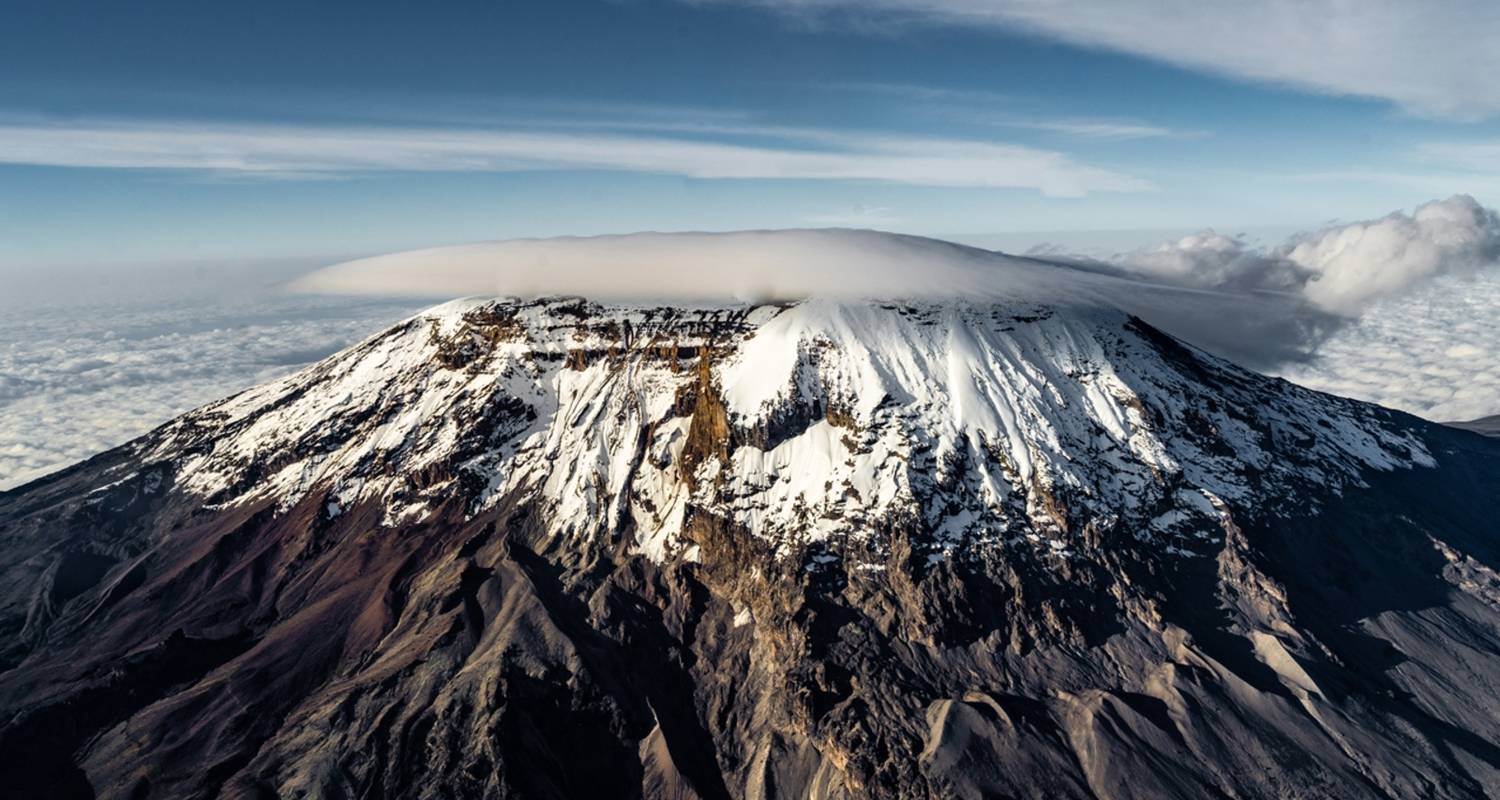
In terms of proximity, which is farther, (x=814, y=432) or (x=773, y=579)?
(x=814, y=432)

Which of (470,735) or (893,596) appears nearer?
(470,735)

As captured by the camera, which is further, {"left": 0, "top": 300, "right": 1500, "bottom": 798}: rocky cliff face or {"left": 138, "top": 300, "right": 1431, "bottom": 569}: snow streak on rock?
{"left": 138, "top": 300, "right": 1431, "bottom": 569}: snow streak on rock

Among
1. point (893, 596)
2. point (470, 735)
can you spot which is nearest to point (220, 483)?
point (470, 735)

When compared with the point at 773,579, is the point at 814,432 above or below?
above

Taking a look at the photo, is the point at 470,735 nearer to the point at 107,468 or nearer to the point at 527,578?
the point at 527,578

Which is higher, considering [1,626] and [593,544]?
[593,544]

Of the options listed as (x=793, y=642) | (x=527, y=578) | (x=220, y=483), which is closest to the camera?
(x=793, y=642)

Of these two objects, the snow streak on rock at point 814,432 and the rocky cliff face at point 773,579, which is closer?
the rocky cliff face at point 773,579

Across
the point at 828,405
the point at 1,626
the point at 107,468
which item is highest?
the point at 828,405
